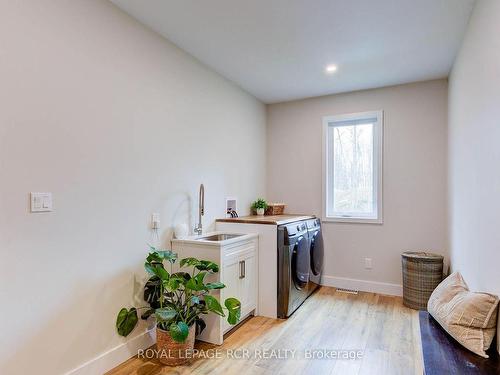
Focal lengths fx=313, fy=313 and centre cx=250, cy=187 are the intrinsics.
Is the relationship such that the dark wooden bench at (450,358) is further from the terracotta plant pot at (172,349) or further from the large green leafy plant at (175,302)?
the terracotta plant pot at (172,349)

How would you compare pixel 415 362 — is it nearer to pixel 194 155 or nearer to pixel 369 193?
pixel 369 193

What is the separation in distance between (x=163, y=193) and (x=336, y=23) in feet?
6.20

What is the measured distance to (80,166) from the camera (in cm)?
194

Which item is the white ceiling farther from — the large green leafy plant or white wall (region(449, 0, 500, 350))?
the large green leafy plant

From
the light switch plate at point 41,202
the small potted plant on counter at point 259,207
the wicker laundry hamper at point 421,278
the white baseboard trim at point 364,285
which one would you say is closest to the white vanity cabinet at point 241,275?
the small potted plant on counter at point 259,207

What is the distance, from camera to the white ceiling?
7.13 ft

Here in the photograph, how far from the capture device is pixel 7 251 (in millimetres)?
1591

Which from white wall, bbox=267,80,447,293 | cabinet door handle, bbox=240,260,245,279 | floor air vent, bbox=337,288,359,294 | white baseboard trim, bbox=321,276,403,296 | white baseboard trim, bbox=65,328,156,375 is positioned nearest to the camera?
white baseboard trim, bbox=65,328,156,375

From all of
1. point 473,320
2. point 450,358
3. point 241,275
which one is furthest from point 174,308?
point 473,320

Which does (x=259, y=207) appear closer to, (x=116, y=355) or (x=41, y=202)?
(x=116, y=355)

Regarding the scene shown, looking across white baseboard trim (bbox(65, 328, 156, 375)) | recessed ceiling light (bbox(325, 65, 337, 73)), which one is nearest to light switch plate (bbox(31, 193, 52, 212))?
white baseboard trim (bbox(65, 328, 156, 375))

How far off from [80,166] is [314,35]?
2026mm

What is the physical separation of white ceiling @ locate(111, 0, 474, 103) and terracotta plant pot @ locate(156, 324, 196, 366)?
2.29 metres

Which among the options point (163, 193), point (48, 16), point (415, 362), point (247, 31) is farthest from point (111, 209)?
point (415, 362)
